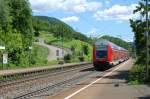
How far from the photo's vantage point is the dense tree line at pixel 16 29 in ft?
240

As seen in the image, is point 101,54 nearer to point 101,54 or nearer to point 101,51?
point 101,54

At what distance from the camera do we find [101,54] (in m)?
57.5

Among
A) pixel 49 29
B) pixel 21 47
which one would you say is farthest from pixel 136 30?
pixel 49 29

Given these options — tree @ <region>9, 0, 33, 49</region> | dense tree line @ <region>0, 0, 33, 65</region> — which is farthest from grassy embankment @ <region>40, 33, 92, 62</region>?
dense tree line @ <region>0, 0, 33, 65</region>

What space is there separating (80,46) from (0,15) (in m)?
80.6

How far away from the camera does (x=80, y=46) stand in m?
150

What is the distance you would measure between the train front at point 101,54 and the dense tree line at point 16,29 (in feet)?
58.2

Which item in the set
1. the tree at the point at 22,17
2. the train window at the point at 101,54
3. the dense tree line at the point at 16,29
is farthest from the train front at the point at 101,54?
the tree at the point at 22,17

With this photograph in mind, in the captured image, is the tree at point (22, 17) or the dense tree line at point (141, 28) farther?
the tree at point (22, 17)

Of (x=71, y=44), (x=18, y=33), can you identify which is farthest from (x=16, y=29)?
(x=71, y=44)

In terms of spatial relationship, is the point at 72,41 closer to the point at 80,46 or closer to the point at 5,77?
the point at 80,46

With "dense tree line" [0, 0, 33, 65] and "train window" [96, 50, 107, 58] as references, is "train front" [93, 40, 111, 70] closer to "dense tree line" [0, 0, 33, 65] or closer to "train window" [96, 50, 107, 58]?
"train window" [96, 50, 107, 58]

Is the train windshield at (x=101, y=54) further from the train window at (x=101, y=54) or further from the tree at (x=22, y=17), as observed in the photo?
the tree at (x=22, y=17)

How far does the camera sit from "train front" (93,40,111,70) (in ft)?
187
